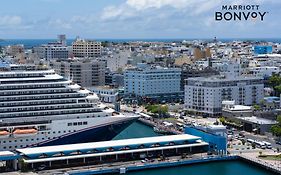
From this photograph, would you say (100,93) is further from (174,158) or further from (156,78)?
(174,158)

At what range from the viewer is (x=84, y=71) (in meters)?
58.0

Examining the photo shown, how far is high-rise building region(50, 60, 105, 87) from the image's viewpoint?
189 ft

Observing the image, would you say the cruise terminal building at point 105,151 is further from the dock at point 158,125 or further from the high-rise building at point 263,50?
the high-rise building at point 263,50

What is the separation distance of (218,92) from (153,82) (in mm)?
10133

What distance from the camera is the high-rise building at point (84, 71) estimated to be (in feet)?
189

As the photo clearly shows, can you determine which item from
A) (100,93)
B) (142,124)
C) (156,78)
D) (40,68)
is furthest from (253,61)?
(40,68)

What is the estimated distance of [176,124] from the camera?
130 feet

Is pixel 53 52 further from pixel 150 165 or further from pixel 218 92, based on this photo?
pixel 150 165

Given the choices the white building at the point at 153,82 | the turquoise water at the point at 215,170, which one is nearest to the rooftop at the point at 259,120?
the turquoise water at the point at 215,170

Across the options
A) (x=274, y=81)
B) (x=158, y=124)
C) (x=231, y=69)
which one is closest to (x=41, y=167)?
(x=158, y=124)

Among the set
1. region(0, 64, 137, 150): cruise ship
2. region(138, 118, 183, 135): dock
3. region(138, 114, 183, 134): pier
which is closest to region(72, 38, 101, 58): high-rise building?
region(138, 114, 183, 134): pier

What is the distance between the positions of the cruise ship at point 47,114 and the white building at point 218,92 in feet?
46.6

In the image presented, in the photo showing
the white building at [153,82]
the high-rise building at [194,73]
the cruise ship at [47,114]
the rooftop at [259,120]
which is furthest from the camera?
the high-rise building at [194,73]

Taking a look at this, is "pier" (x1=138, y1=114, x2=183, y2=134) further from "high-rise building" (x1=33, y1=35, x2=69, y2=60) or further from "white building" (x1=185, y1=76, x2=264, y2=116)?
"high-rise building" (x1=33, y1=35, x2=69, y2=60)
